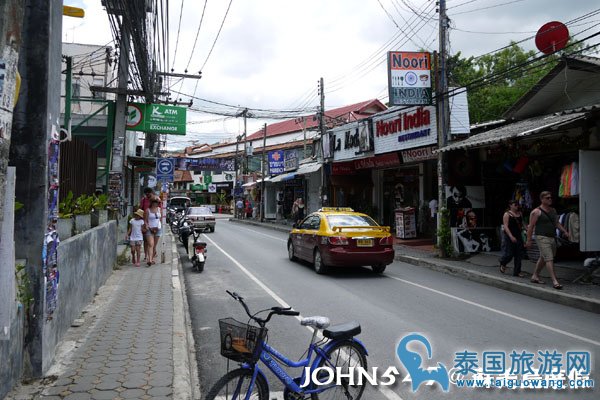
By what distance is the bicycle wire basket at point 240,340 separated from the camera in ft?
10.9

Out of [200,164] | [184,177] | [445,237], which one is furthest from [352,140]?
[184,177]

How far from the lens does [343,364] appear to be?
4.09m

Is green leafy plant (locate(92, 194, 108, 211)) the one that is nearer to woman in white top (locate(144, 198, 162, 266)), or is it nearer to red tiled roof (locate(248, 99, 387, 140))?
woman in white top (locate(144, 198, 162, 266))

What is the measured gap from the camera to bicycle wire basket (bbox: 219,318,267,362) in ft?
10.9

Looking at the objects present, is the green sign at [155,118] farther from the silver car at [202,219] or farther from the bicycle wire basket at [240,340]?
the bicycle wire basket at [240,340]

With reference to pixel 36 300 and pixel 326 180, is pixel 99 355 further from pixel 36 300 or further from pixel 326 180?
pixel 326 180

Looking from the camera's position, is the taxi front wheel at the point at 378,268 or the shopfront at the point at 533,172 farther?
the taxi front wheel at the point at 378,268

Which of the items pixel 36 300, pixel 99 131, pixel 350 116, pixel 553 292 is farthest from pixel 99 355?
pixel 350 116

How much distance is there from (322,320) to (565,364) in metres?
3.31

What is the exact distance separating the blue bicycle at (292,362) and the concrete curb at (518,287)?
589 cm

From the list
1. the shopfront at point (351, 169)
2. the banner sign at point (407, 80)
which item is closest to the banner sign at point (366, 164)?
the shopfront at point (351, 169)

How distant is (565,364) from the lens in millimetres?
5320

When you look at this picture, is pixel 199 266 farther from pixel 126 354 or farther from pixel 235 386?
pixel 235 386

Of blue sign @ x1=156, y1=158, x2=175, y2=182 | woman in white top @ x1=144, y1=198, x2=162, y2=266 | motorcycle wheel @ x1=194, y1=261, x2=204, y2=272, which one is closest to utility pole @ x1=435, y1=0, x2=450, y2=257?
motorcycle wheel @ x1=194, y1=261, x2=204, y2=272
